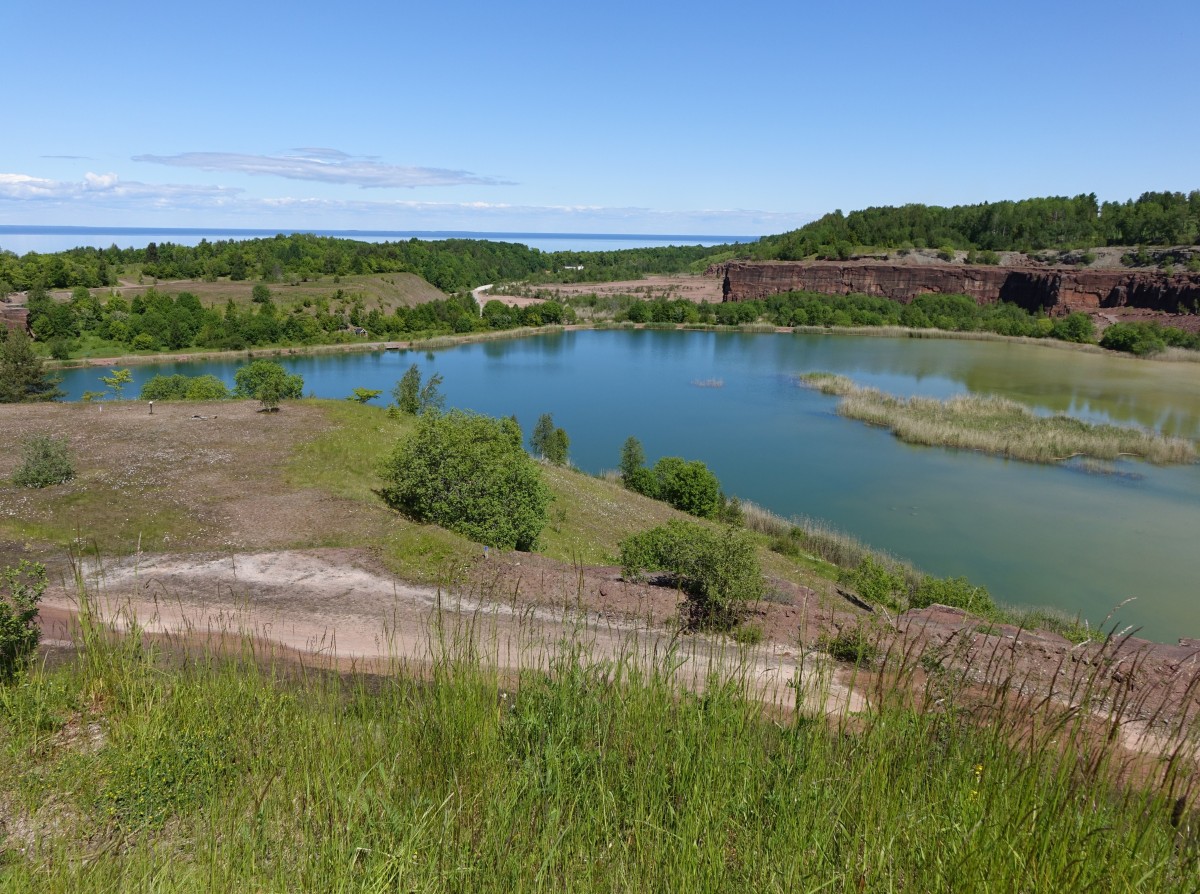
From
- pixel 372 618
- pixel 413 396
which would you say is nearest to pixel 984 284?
pixel 413 396

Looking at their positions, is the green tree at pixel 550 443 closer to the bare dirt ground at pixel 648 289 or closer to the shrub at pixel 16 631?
the shrub at pixel 16 631

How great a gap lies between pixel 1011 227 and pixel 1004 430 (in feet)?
312

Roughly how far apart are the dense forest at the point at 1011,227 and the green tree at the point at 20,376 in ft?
366

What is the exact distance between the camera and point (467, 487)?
17.5 m

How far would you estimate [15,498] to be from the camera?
16.4 metres

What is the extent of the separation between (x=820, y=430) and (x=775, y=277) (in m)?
75.9

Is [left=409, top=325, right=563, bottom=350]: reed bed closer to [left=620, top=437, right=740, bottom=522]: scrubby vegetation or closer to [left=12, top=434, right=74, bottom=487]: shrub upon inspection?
[left=620, top=437, right=740, bottom=522]: scrubby vegetation

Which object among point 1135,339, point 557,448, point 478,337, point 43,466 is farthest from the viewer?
point 478,337

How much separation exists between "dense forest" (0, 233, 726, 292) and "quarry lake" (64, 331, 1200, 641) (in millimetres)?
39874

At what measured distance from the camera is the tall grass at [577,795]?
285 cm

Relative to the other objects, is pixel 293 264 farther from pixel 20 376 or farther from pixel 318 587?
pixel 318 587

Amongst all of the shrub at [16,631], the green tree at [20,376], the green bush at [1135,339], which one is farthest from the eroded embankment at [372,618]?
the green bush at [1135,339]

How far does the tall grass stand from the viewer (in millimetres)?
2848

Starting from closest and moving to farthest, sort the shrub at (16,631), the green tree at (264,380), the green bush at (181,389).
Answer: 1. the shrub at (16,631)
2. the green tree at (264,380)
3. the green bush at (181,389)
